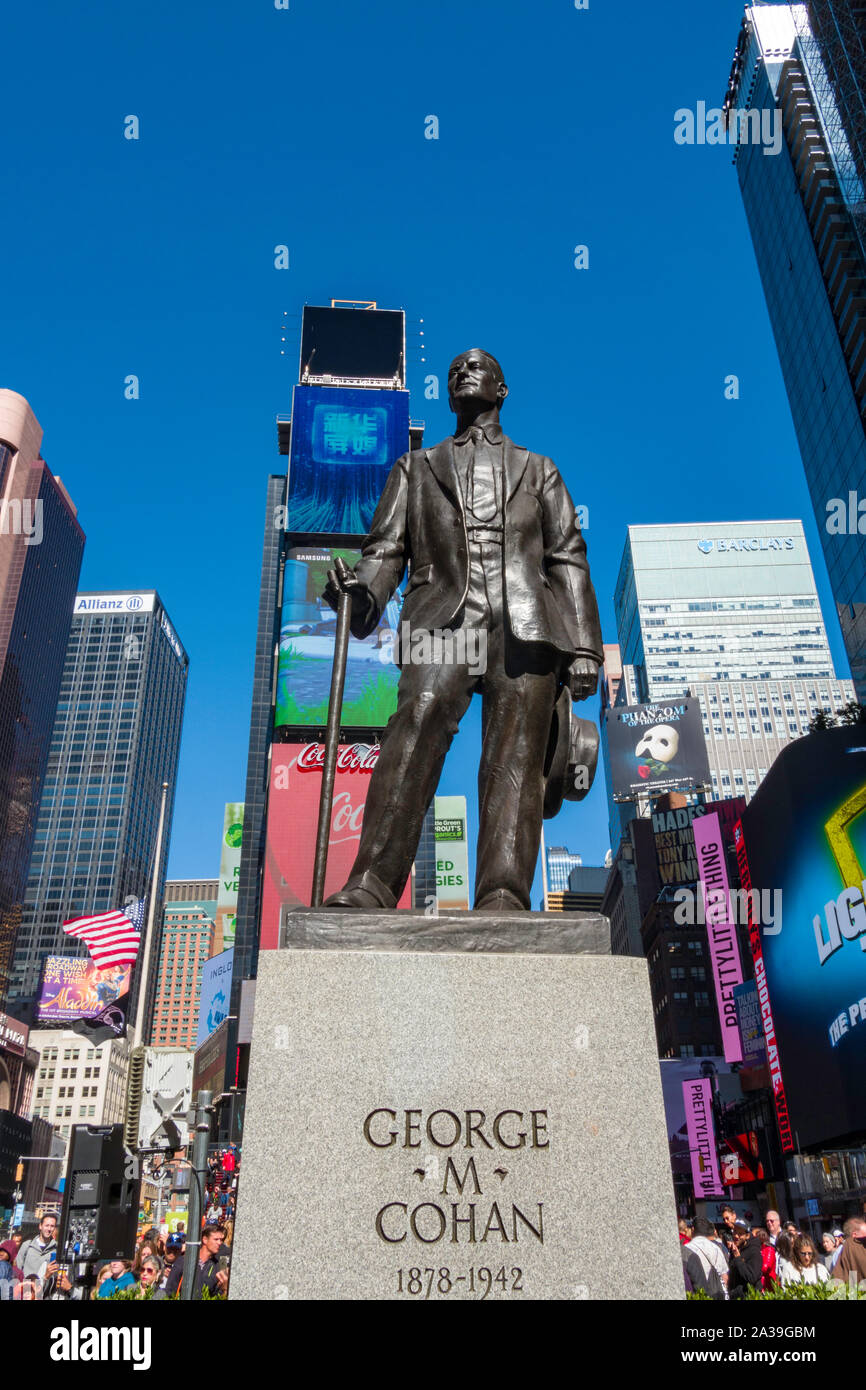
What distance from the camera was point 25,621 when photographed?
4961 inches

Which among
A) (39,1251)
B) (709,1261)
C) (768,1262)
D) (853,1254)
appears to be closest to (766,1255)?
(768,1262)

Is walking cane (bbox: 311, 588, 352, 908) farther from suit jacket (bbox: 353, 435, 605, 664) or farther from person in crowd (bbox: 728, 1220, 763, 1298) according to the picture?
person in crowd (bbox: 728, 1220, 763, 1298)

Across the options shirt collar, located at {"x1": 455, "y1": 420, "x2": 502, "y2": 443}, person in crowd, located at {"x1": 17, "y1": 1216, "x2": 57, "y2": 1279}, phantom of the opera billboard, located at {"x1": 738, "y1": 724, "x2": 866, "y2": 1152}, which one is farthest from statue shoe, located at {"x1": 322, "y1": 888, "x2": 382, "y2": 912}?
phantom of the opera billboard, located at {"x1": 738, "y1": 724, "x2": 866, "y2": 1152}

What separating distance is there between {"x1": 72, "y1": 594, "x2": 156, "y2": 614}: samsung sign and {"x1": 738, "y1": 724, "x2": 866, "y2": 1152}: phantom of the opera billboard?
549 ft

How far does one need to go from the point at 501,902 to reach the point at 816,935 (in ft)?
105

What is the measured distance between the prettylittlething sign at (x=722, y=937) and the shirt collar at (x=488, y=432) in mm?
47536

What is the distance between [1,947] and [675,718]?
8642cm

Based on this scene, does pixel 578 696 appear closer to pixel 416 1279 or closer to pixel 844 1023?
pixel 416 1279

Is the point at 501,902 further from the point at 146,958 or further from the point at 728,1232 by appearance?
the point at 146,958

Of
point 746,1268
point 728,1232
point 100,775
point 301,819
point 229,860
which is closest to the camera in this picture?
point 746,1268

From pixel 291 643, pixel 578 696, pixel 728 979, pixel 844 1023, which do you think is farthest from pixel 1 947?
pixel 578 696

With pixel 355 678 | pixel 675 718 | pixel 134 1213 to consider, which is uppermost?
pixel 675 718

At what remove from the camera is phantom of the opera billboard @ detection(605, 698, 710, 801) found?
7800 cm
